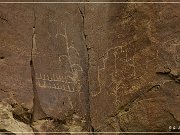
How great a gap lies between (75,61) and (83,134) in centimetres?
135

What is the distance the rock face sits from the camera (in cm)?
643

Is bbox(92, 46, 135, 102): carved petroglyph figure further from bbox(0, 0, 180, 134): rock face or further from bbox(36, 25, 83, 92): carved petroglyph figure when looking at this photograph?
bbox(36, 25, 83, 92): carved petroglyph figure

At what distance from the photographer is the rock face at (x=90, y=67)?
6430mm

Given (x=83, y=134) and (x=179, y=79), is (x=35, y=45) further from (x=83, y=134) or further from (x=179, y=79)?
(x=179, y=79)

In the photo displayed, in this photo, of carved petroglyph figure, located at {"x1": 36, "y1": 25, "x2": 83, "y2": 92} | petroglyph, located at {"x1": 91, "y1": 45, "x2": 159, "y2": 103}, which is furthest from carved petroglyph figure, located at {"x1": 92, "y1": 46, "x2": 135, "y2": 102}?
carved petroglyph figure, located at {"x1": 36, "y1": 25, "x2": 83, "y2": 92}

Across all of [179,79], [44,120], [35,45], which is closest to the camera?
[179,79]

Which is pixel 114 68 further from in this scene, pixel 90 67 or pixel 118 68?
pixel 90 67

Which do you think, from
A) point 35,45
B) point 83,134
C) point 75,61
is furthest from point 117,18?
point 83,134

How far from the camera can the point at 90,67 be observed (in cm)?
731

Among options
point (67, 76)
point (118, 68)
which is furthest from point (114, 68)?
point (67, 76)

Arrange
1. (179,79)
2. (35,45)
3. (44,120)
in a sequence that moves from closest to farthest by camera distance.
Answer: (179,79) < (44,120) < (35,45)

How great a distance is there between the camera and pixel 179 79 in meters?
6.27

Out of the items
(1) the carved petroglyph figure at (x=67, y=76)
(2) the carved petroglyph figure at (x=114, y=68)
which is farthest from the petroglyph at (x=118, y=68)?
(1) the carved petroglyph figure at (x=67, y=76)

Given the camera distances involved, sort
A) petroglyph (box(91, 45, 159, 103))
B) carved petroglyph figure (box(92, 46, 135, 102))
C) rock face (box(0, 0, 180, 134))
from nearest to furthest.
Result: rock face (box(0, 0, 180, 134)) < petroglyph (box(91, 45, 159, 103)) < carved petroglyph figure (box(92, 46, 135, 102))
